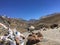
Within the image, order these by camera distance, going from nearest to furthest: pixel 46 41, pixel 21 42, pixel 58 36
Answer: pixel 21 42
pixel 46 41
pixel 58 36

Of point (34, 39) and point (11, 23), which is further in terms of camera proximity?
point (11, 23)

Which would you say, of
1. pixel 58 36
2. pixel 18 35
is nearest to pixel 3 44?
pixel 18 35

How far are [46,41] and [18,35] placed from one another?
2169 millimetres

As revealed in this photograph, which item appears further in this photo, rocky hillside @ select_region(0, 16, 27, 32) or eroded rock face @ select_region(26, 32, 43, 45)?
rocky hillside @ select_region(0, 16, 27, 32)

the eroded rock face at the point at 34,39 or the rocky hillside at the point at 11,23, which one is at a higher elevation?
the rocky hillside at the point at 11,23

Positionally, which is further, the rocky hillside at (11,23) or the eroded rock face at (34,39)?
the rocky hillside at (11,23)

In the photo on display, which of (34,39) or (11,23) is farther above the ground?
(11,23)

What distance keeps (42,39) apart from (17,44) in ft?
7.69

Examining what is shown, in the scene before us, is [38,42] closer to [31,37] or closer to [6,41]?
[31,37]

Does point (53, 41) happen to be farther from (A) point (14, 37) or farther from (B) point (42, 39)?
(A) point (14, 37)

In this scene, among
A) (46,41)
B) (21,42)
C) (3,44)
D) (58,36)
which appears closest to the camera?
(3,44)

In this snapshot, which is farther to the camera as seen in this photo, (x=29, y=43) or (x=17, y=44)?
(x=29, y=43)

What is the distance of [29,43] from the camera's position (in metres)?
12.4

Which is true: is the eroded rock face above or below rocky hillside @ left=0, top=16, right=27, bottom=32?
below
